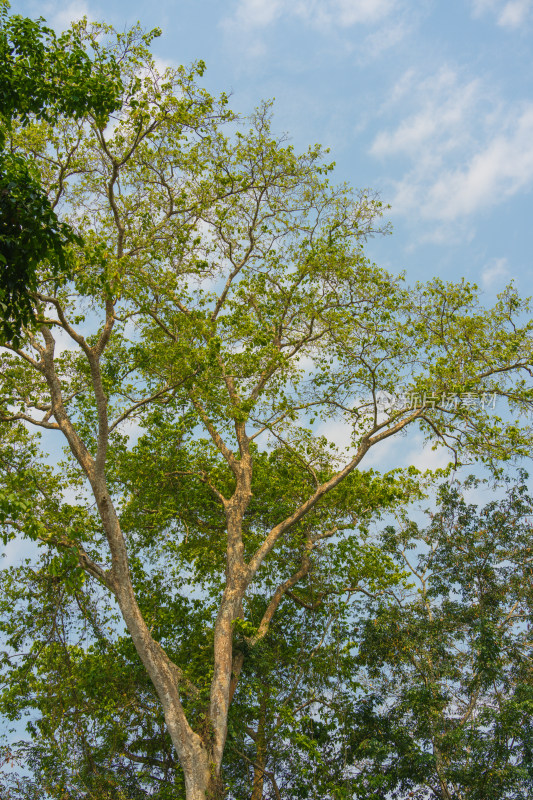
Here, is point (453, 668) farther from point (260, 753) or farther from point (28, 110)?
point (28, 110)

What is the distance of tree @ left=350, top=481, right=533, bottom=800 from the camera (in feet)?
38.6

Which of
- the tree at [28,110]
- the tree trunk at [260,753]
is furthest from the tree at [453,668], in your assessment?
the tree at [28,110]

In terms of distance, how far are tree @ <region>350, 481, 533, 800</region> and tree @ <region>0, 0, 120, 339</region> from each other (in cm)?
967

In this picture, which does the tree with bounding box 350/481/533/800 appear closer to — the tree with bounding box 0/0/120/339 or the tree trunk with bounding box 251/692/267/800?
the tree trunk with bounding box 251/692/267/800

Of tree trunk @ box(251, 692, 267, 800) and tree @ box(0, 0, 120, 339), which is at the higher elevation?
tree @ box(0, 0, 120, 339)

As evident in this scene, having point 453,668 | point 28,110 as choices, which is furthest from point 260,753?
point 28,110

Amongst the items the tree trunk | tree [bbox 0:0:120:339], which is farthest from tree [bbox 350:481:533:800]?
tree [bbox 0:0:120:339]

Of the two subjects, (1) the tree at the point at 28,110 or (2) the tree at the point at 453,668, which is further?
(2) the tree at the point at 453,668

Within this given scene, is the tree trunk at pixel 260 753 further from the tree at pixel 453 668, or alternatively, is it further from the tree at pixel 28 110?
the tree at pixel 28 110

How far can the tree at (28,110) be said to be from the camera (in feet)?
20.6

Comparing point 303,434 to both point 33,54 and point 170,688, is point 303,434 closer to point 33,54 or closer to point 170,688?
point 170,688

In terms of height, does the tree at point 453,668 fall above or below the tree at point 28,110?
below

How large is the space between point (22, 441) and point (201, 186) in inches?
233

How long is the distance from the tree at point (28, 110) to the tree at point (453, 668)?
9.67m
